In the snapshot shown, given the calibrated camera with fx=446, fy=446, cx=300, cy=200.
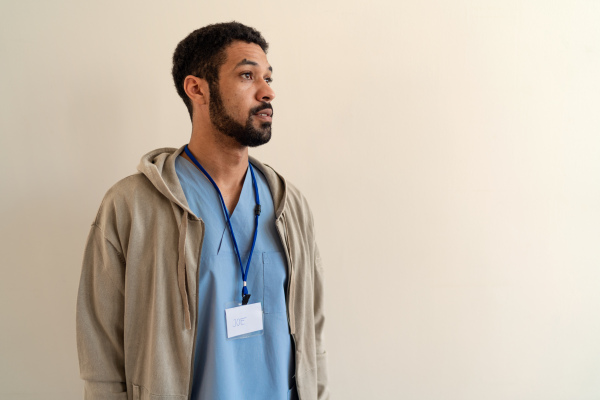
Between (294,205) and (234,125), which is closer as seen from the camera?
(234,125)

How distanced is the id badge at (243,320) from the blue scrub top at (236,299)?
0.04ft

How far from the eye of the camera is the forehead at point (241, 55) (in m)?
1.17

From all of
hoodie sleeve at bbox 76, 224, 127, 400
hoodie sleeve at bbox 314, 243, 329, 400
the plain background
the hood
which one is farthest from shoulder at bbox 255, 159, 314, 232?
hoodie sleeve at bbox 76, 224, 127, 400

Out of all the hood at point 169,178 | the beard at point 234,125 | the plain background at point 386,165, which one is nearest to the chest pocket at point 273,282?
the hood at point 169,178

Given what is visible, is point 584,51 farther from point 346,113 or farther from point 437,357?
point 437,357

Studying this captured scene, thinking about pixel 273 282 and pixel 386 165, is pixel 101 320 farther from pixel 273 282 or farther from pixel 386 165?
pixel 386 165

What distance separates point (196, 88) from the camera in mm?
1196

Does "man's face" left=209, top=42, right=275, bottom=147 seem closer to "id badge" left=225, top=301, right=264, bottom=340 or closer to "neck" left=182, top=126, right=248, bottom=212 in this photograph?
"neck" left=182, top=126, right=248, bottom=212

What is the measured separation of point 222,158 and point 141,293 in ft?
1.30

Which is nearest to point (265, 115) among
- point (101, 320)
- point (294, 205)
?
point (294, 205)

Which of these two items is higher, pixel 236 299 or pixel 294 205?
pixel 294 205

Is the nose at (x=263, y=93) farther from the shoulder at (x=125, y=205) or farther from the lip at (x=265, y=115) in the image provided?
the shoulder at (x=125, y=205)

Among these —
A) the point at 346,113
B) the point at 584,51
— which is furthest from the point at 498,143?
the point at 346,113

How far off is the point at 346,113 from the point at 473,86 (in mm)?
500
